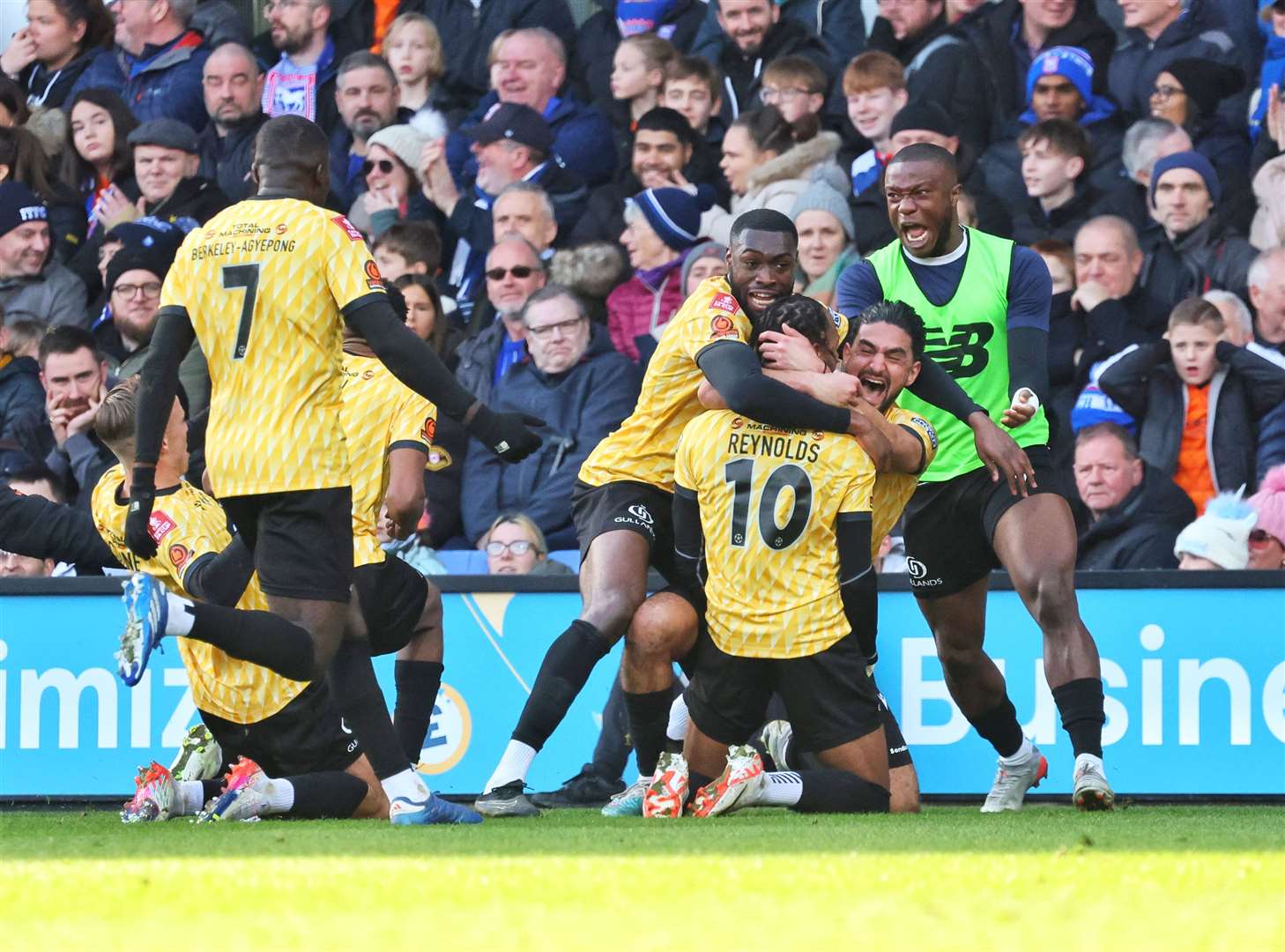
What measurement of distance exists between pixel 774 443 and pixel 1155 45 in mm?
5456

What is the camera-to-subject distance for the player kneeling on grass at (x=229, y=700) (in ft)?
20.8

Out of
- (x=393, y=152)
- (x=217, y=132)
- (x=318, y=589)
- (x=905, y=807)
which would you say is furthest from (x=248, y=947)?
(x=217, y=132)

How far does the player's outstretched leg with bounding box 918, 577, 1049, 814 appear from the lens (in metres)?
7.13

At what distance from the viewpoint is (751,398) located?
21.0 feet

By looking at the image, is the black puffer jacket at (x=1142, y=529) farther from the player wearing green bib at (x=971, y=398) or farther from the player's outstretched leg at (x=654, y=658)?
the player's outstretched leg at (x=654, y=658)

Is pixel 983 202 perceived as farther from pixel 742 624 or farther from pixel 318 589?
pixel 318 589

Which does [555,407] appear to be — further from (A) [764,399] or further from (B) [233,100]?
(A) [764,399]

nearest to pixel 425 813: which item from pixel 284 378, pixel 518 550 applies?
pixel 284 378

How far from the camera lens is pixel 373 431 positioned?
290 inches

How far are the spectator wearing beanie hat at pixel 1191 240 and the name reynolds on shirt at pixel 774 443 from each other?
4.26 meters

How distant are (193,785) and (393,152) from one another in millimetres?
6087

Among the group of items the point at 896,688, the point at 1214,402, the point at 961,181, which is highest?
the point at 961,181

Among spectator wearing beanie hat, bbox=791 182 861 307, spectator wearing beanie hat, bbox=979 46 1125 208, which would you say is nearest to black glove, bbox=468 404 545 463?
spectator wearing beanie hat, bbox=791 182 861 307

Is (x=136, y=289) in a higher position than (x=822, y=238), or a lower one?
lower
